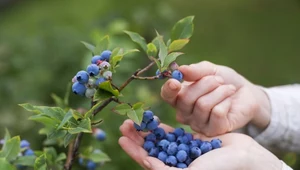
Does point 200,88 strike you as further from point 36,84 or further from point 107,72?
point 36,84

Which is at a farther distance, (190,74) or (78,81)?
(190,74)

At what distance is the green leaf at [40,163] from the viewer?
1022 millimetres

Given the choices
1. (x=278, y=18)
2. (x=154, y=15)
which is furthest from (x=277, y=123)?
(x=278, y=18)

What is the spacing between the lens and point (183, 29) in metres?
1.11

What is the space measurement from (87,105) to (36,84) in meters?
0.41

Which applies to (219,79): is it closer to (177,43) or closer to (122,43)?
(177,43)

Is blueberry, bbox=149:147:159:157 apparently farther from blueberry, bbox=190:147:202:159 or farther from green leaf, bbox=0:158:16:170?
green leaf, bbox=0:158:16:170

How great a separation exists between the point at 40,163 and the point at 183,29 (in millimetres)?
397

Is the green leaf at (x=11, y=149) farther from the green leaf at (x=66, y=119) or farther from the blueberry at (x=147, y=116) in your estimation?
the blueberry at (x=147, y=116)

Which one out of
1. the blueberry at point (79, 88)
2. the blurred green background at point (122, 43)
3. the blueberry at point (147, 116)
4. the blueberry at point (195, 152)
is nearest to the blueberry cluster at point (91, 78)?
the blueberry at point (79, 88)

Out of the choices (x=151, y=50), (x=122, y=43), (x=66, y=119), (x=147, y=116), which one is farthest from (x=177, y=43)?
(x=122, y=43)

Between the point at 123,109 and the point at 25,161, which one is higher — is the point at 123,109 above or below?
above

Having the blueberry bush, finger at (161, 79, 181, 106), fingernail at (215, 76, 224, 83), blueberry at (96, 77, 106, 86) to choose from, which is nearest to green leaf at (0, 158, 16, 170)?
the blueberry bush

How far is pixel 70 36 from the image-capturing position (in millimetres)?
2441
